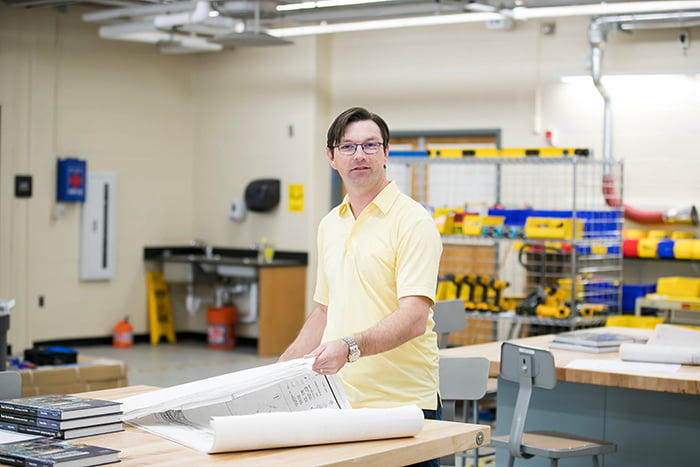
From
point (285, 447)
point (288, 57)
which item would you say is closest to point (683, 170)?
point (288, 57)

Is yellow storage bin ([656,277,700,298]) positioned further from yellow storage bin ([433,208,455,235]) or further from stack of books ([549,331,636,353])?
stack of books ([549,331,636,353])

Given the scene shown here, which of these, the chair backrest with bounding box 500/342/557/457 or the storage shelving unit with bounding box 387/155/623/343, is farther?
the storage shelving unit with bounding box 387/155/623/343

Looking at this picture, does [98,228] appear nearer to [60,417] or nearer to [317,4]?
[317,4]

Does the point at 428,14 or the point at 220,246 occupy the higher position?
the point at 428,14

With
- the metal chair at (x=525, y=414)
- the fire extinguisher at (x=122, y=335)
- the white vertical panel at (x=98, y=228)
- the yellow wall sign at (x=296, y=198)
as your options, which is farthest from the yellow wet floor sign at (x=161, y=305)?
the metal chair at (x=525, y=414)

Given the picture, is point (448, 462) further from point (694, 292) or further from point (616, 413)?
point (694, 292)

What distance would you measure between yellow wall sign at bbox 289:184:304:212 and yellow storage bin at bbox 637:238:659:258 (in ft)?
13.0

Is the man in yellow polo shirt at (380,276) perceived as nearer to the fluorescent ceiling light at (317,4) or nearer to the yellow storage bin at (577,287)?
the yellow storage bin at (577,287)

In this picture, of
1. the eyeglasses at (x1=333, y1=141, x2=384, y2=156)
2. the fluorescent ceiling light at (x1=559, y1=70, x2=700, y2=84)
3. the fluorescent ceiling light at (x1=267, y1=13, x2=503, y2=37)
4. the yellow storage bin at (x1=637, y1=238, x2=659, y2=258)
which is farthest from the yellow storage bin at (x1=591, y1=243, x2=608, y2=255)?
the eyeglasses at (x1=333, y1=141, x2=384, y2=156)

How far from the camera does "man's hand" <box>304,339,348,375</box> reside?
7.77ft

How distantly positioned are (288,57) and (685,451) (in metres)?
7.68

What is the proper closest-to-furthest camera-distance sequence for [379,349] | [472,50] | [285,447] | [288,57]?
[285,447], [379,349], [472,50], [288,57]

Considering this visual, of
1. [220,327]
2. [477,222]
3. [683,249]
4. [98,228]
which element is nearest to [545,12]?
[477,222]

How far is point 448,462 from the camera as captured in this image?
13.9 feet
